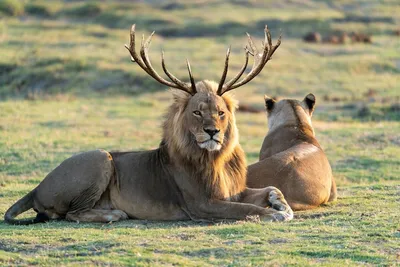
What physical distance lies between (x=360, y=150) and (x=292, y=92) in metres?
9.56

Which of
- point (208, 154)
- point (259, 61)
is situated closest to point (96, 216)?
point (208, 154)

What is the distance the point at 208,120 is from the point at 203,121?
0.20ft

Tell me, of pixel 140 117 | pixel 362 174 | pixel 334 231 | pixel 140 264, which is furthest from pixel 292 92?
pixel 140 264

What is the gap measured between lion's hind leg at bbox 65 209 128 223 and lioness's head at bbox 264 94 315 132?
3270 mm

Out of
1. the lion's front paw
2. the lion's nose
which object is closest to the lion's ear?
the lion's nose

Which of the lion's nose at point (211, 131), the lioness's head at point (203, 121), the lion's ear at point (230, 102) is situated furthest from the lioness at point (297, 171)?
the lion's nose at point (211, 131)

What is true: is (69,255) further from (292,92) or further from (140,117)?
(292,92)

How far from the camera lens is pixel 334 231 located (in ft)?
26.6

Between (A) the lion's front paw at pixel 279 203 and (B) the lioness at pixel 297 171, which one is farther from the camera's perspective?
(B) the lioness at pixel 297 171

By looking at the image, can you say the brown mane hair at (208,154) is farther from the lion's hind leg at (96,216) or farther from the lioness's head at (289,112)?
the lioness's head at (289,112)

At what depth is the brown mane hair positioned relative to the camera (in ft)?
30.2

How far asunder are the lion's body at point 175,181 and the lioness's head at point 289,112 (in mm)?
2223

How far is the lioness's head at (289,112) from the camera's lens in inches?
462

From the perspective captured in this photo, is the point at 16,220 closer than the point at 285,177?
Yes
